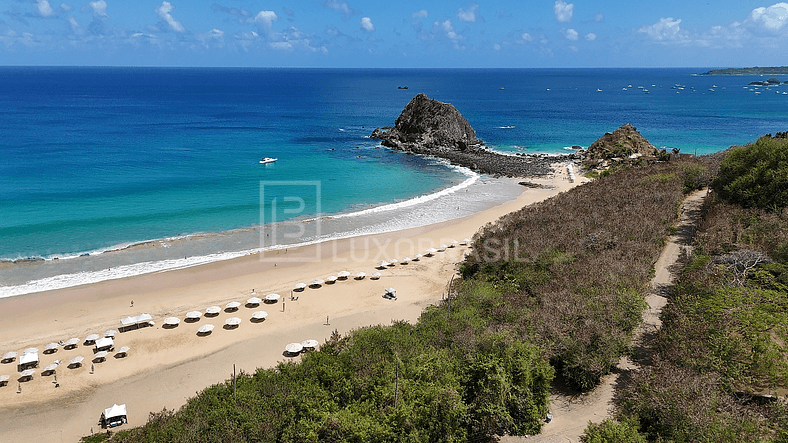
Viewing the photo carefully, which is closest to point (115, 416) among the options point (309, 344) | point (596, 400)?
point (309, 344)

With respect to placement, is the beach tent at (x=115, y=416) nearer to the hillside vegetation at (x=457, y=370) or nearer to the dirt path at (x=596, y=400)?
Answer: the hillside vegetation at (x=457, y=370)

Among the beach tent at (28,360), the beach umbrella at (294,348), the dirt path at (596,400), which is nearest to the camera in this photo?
the dirt path at (596,400)

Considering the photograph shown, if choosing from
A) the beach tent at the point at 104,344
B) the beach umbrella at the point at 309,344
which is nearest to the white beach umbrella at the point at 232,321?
the beach umbrella at the point at 309,344

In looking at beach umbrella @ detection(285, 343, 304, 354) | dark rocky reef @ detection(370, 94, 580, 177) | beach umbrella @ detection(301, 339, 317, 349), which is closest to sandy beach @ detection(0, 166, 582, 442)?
beach umbrella @ detection(285, 343, 304, 354)

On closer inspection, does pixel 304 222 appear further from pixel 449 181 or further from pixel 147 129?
pixel 147 129

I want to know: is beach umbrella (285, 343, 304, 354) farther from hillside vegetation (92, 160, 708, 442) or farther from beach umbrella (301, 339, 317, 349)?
hillside vegetation (92, 160, 708, 442)

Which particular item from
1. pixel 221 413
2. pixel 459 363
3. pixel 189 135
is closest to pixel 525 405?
pixel 459 363
